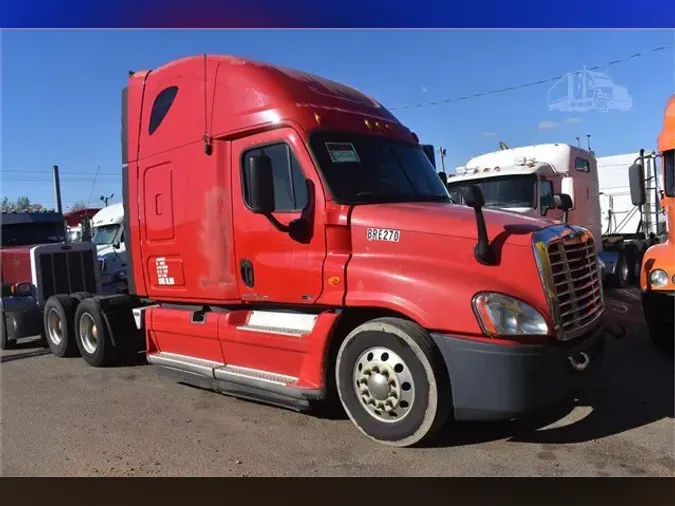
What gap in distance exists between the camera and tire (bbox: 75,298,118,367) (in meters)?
7.27

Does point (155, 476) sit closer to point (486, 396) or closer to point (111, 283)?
point (486, 396)

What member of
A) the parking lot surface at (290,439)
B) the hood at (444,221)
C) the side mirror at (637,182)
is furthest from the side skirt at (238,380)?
the side mirror at (637,182)

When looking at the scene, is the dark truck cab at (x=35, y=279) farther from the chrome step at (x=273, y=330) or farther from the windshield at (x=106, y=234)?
the chrome step at (x=273, y=330)

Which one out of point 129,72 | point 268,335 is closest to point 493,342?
point 268,335

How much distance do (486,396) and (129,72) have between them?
5420 millimetres

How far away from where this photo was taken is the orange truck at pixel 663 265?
21.5ft

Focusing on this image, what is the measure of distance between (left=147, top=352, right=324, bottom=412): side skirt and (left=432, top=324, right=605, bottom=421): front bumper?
3.80 ft

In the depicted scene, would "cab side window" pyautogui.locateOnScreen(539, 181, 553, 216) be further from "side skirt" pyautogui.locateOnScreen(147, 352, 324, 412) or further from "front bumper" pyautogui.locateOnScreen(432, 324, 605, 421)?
"side skirt" pyautogui.locateOnScreen(147, 352, 324, 412)

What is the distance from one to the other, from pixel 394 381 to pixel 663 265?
4.06 m

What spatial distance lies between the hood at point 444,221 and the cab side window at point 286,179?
54cm

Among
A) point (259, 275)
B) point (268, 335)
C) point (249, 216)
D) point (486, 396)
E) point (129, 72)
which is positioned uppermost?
point (129, 72)

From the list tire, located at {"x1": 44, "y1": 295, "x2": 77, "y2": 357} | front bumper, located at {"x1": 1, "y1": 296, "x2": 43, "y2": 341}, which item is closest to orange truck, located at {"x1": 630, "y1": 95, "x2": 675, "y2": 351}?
tire, located at {"x1": 44, "y1": 295, "x2": 77, "y2": 357}

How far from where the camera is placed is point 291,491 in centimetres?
389

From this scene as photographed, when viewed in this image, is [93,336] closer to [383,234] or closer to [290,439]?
[290,439]
